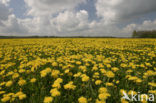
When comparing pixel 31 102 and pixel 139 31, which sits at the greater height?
pixel 139 31

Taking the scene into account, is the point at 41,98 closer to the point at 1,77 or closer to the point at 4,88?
the point at 4,88

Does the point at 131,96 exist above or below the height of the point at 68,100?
above

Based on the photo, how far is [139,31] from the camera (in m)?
57.2

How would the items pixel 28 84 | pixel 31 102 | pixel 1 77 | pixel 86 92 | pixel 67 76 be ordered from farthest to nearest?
pixel 67 76 < pixel 1 77 < pixel 28 84 < pixel 86 92 < pixel 31 102

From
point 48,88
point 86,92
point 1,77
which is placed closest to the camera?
point 86,92

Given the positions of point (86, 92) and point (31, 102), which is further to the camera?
point (86, 92)

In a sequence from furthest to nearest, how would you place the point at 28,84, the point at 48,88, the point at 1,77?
the point at 1,77 → the point at 28,84 → the point at 48,88

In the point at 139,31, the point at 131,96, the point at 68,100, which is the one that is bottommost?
the point at 68,100

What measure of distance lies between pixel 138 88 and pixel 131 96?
54 cm

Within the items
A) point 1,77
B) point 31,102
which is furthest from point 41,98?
point 1,77

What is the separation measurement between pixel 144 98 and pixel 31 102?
199 centimetres

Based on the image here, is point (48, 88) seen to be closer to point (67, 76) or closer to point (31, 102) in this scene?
point (31, 102)

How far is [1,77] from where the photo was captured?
8.21 feet

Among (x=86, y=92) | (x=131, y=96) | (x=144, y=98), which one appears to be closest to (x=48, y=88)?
(x=86, y=92)
